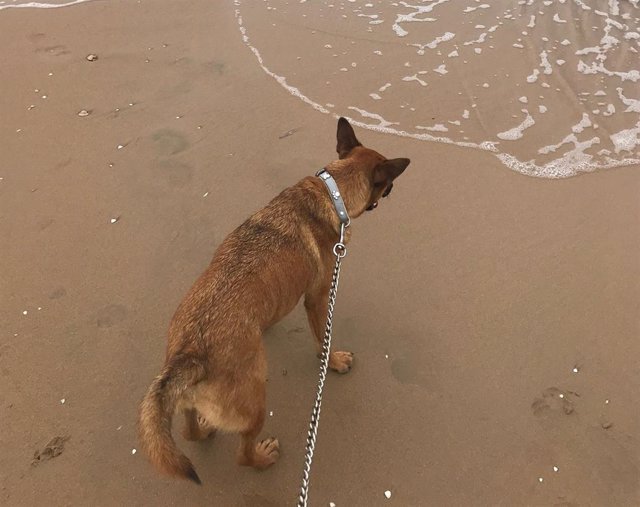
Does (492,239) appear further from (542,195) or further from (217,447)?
(217,447)

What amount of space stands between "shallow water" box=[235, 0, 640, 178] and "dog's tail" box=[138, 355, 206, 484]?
398 cm

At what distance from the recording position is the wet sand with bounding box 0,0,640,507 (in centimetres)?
316

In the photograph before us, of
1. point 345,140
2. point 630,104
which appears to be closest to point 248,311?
point 345,140

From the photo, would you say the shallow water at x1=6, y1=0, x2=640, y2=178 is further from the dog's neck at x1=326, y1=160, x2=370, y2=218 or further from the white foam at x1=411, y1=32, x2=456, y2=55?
the dog's neck at x1=326, y1=160, x2=370, y2=218

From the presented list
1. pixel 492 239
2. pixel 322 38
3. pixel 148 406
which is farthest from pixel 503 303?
pixel 322 38

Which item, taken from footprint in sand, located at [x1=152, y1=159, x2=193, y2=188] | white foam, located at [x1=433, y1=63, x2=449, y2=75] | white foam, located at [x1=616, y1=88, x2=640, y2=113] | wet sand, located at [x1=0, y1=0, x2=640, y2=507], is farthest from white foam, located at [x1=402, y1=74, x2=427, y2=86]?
footprint in sand, located at [x1=152, y1=159, x2=193, y2=188]

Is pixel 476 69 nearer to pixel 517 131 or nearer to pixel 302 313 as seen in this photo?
pixel 517 131

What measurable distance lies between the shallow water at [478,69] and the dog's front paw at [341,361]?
290 cm

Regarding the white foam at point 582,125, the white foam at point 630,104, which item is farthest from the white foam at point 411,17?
the white foam at point 630,104

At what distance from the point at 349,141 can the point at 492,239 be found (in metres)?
1.70

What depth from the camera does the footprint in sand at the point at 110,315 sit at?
3.81 meters

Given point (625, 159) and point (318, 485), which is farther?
point (625, 159)

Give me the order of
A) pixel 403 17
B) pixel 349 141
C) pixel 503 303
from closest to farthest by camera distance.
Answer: pixel 349 141 < pixel 503 303 < pixel 403 17

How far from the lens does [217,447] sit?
10.7 ft
